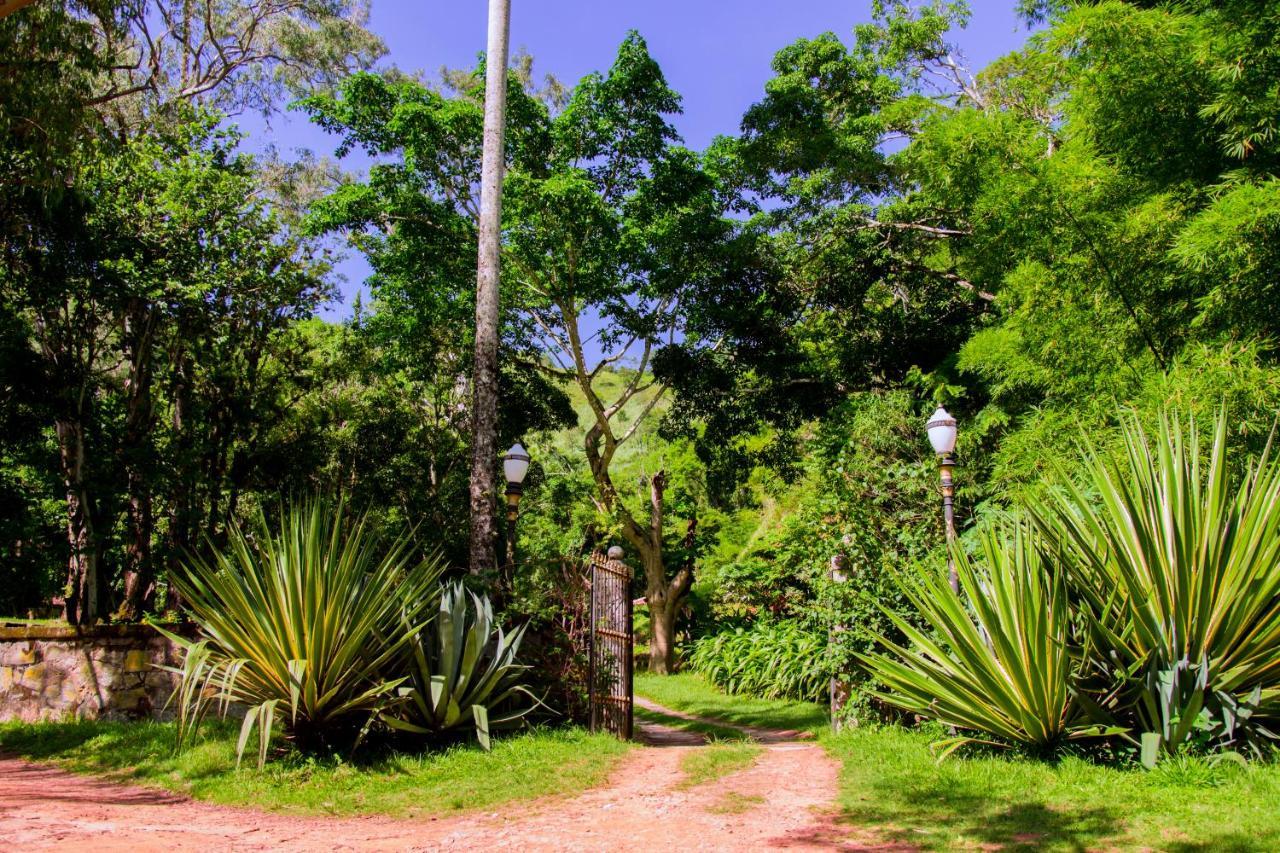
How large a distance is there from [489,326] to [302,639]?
386cm

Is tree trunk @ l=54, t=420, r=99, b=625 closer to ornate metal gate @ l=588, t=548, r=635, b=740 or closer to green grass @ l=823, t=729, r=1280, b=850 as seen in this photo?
ornate metal gate @ l=588, t=548, r=635, b=740

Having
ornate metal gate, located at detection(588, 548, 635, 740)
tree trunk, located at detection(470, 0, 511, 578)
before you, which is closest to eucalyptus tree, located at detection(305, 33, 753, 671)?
tree trunk, located at detection(470, 0, 511, 578)

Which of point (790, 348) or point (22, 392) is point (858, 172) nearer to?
point (790, 348)

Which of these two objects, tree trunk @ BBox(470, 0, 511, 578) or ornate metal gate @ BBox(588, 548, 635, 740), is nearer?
ornate metal gate @ BBox(588, 548, 635, 740)

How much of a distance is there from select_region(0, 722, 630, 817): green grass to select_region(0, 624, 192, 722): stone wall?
2.93 feet

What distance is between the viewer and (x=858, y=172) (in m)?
14.8

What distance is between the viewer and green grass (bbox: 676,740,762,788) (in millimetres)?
6193

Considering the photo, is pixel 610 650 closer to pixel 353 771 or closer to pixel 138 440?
pixel 353 771

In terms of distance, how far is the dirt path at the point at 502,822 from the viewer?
4.50m

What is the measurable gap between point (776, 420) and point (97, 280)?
1059cm

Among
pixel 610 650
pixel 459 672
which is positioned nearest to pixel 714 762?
pixel 610 650

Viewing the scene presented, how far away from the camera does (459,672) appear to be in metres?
7.23

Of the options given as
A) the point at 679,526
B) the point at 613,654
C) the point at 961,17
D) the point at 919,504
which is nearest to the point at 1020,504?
the point at 919,504

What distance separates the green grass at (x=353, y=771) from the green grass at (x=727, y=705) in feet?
14.0
